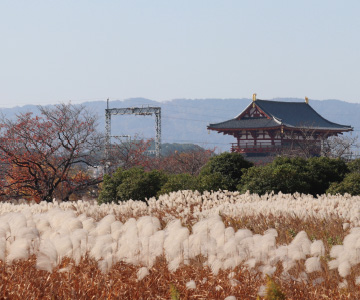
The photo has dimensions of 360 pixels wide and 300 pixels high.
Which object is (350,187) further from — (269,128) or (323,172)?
(269,128)

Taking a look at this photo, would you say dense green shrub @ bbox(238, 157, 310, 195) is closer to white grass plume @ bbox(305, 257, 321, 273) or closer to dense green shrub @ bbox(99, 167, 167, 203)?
dense green shrub @ bbox(99, 167, 167, 203)

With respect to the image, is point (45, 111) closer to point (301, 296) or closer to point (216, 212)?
point (216, 212)

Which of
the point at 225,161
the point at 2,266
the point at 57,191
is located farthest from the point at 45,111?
the point at 2,266

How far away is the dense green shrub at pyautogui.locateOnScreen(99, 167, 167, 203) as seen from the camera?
15.8 m

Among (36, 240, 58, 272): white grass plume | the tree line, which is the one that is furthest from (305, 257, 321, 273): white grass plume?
the tree line

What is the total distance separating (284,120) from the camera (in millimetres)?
57156

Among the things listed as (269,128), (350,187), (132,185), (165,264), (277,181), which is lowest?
(269,128)

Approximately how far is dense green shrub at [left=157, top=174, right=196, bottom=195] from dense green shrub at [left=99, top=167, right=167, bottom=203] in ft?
1.54

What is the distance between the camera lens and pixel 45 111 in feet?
80.5

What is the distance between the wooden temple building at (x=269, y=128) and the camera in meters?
52.3

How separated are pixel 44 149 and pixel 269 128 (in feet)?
105

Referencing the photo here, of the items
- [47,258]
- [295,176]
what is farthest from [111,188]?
[47,258]

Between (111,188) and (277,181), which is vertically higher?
(277,181)

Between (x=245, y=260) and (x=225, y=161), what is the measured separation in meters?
11.3
